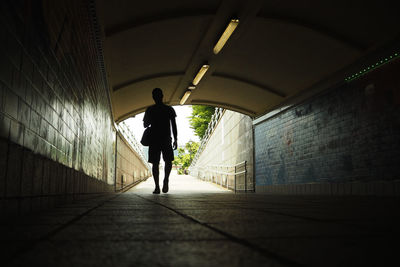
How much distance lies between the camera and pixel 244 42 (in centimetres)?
807

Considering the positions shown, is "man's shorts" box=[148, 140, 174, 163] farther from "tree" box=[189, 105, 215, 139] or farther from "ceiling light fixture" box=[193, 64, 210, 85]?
"tree" box=[189, 105, 215, 139]

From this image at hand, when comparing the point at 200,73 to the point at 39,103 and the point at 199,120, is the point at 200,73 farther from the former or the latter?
the point at 199,120

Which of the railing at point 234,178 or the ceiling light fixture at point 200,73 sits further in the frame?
the railing at point 234,178

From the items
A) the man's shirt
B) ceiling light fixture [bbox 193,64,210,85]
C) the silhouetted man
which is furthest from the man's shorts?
ceiling light fixture [bbox 193,64,210,85]

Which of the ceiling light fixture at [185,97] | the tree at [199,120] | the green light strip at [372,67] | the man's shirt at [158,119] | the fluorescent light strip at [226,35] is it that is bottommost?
the man's shirt at [158,119]

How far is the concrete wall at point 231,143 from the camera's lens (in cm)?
1437

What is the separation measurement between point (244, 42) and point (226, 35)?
0.83 metres

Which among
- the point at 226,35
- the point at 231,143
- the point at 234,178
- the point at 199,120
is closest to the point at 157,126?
the point at 226,35

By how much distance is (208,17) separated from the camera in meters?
6.73

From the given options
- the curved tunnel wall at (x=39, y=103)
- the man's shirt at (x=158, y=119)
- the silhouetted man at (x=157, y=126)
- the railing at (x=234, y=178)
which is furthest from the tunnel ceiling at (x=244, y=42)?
the railing at (x=234, y=178)

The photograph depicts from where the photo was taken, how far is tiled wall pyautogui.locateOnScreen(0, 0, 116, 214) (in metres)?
1.94

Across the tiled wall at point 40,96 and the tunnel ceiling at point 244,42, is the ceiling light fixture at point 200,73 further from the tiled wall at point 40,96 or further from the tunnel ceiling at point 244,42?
the tiled wall at point 40,96

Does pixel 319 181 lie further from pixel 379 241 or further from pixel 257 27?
pixel 379 241

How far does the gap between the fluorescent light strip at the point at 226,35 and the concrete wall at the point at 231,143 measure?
21.2 ft
